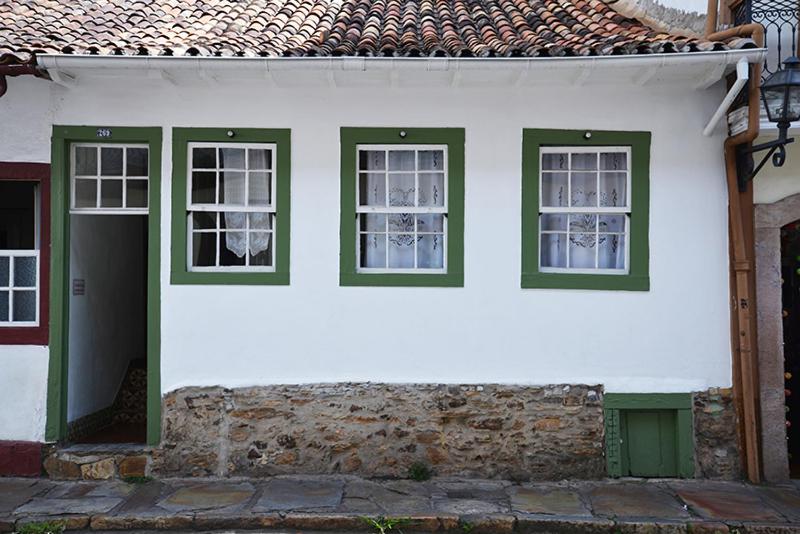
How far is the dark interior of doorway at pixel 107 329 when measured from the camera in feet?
23.5

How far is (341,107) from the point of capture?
267 inches

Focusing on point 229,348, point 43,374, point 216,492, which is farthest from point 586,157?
point 43,374

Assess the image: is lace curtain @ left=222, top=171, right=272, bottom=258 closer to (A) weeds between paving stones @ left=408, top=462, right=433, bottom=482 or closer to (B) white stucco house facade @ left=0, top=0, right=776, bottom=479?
(B) white stucco house facade @ left=0, top=0, right=776, bottom=479

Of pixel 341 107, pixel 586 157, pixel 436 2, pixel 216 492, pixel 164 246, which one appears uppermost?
pixel 436 2

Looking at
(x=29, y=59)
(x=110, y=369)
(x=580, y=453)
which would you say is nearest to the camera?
(x=29, y=59)

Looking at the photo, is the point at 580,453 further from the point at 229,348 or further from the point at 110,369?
the point at 110,369

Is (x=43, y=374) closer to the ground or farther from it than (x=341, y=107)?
closer to the ground

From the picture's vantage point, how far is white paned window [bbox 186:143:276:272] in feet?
22.5

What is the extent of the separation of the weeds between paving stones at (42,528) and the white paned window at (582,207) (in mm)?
4862

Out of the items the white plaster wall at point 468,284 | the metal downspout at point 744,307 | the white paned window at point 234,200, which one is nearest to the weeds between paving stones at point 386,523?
the white plaster wall at point 468,284

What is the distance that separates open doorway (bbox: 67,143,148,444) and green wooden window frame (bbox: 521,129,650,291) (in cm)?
382

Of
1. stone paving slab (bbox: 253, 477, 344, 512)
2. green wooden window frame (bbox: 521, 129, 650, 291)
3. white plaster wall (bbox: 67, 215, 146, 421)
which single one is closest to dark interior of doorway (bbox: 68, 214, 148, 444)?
white plaster wall (bbox: 67, 215, 146, 421)

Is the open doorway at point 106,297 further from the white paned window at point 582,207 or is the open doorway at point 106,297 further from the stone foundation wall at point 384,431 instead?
the white paned window at point 582,207

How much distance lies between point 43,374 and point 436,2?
6.12 m
